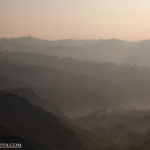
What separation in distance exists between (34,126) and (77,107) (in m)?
59.6

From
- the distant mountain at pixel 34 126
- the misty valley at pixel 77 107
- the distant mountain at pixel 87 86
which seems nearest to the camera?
the distant mountain at pixel 34 126

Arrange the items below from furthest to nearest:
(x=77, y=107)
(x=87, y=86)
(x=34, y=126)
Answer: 1. (x=87, y=86)
2. (x=77, y=107)
3. (x=34, y=126)

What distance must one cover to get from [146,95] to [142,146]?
274ft

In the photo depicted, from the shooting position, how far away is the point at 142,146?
6775 centimetres

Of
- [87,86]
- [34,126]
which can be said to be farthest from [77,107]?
[34,126]

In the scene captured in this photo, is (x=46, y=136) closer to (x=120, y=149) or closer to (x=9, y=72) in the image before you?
(x=120, y=149)

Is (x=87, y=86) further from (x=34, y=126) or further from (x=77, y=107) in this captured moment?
(x=34, y=126)

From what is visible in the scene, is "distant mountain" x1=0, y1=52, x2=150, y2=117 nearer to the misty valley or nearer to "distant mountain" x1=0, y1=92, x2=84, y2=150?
the misty valley

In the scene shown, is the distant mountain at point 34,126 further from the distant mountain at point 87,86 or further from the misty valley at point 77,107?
the distant mountain at point 87,86

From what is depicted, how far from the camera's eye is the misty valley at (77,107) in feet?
209

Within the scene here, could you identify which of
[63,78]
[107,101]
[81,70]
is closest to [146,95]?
[107,101]

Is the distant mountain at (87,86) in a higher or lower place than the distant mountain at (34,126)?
higher

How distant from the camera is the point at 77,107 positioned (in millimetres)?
123125

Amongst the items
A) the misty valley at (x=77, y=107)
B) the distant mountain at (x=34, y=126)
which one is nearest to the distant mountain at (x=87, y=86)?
the misty valley at (x=77, y=107)
